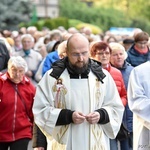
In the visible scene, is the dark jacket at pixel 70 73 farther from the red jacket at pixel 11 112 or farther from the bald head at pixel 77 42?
the red jacket at pixel 11 112

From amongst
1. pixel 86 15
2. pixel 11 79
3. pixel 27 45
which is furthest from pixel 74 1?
pixel 11 79

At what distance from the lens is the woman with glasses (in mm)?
10875

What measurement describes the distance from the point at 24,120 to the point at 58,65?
2.26 metres

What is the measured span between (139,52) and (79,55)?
16.0 ft

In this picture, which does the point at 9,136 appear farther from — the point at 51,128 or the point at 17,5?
the point at 17,5

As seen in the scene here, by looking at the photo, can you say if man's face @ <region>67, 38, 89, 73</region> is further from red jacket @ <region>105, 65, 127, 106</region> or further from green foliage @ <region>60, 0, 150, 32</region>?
green foliage @ <region>60, 0, 150, 32</region>

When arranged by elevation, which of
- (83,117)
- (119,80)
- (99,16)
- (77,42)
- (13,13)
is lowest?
(83,117)

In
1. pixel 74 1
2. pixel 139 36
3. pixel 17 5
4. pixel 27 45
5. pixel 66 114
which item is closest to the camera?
pixel 66 114

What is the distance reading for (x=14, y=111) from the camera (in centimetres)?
834

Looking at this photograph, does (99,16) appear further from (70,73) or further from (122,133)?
(70,73)

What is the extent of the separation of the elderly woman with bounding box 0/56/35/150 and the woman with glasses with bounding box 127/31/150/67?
2.94m

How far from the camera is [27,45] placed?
13094mm

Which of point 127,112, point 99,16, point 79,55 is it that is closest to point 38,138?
point 79,55

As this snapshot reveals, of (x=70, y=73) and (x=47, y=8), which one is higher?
(x=47, y=8)
